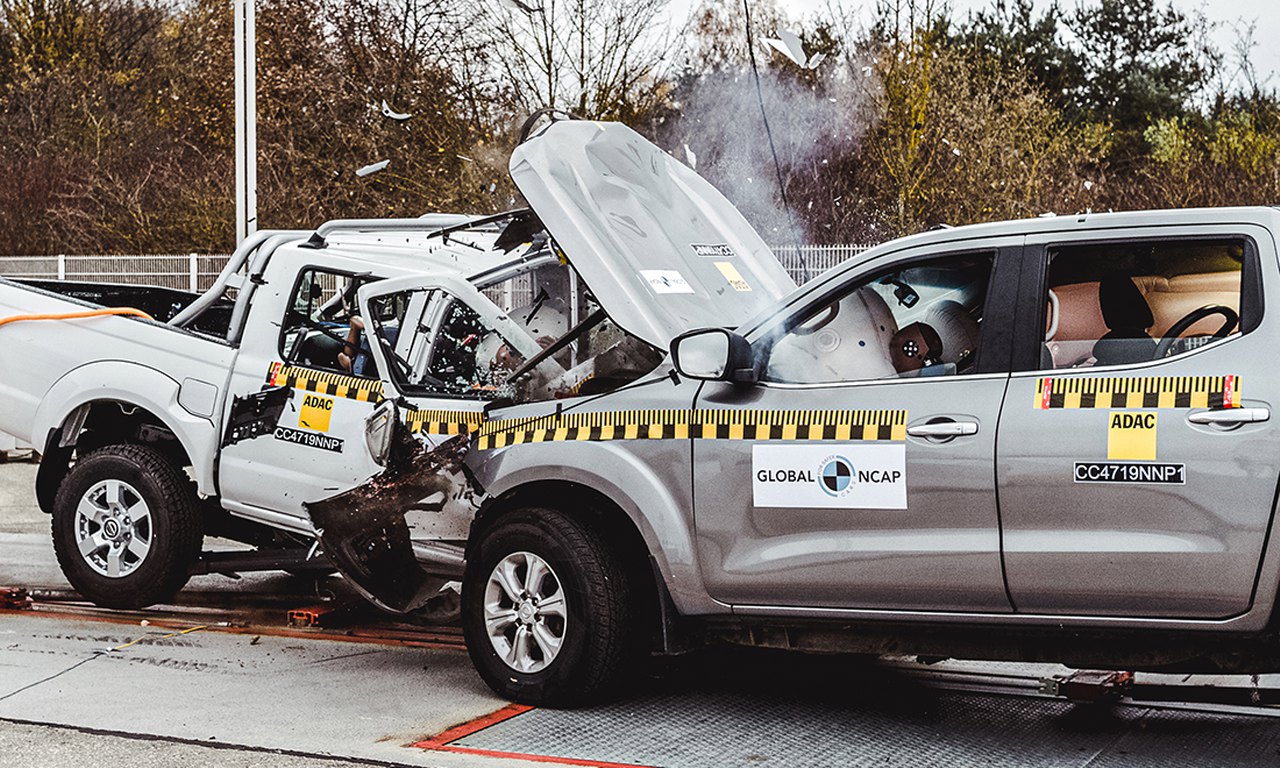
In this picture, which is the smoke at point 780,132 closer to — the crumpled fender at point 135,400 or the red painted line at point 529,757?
the crumpled fender at point 135,400

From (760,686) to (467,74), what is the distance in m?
20.4

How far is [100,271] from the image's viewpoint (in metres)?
22.2

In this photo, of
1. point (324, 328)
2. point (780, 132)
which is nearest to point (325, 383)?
point (324, 328)

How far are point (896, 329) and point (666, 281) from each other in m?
1.14

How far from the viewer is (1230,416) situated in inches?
191

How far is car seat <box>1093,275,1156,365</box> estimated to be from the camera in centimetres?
517

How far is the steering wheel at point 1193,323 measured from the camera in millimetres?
5035

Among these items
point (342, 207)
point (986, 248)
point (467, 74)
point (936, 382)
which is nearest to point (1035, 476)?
point (936, 382)

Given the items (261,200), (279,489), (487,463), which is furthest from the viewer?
(261,200)

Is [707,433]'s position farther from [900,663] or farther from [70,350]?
[70,350]

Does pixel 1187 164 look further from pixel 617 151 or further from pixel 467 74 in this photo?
pixel 617 151

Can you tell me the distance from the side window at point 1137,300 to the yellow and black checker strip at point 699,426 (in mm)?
651

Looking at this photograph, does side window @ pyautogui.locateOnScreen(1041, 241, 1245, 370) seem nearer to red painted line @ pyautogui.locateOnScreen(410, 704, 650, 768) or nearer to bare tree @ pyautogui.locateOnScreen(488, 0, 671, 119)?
red painted line @ pyautogui.locateOnScreen(410, 704, 650, 768)

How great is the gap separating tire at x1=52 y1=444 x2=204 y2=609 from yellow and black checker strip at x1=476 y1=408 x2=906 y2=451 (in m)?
2.32
